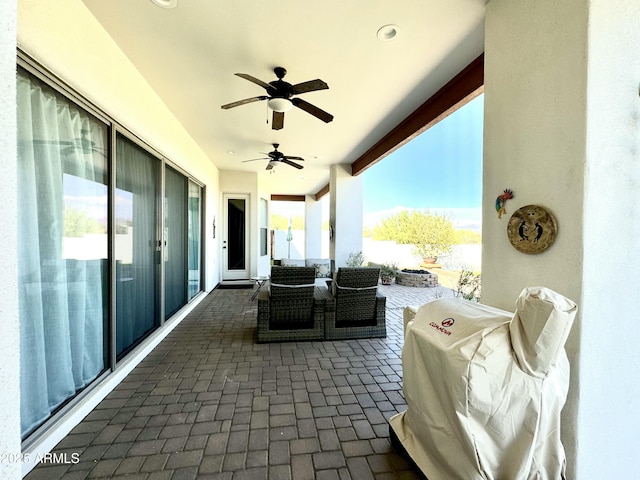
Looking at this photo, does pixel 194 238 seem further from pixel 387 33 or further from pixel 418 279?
pixel 418 279

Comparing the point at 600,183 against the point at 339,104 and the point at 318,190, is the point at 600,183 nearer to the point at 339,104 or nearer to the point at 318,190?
the point at 339,104

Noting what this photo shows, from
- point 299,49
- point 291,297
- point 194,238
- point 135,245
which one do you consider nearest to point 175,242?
point 194,238

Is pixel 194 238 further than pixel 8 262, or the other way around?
pixel 194 238

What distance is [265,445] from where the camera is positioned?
1.79 meters

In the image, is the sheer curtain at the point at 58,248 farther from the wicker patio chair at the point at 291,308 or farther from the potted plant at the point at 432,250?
the potted plant at the point at 432,250

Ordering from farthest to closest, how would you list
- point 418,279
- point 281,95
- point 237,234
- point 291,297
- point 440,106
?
point 237,234 → point 418,279 → point 291,297 → point 440,106 → point 281,95

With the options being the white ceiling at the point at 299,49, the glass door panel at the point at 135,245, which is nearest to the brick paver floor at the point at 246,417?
the glass door panel at the point at 135,245

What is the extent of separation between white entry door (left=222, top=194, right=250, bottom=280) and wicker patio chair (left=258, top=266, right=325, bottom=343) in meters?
3.98

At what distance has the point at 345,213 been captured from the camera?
6582 mm

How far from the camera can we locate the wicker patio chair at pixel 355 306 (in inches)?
135

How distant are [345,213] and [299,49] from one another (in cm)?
434

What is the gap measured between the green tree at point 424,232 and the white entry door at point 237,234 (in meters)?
5.62

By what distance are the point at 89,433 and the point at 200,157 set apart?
4.57 m

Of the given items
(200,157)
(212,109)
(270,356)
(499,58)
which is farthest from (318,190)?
(499,58)
